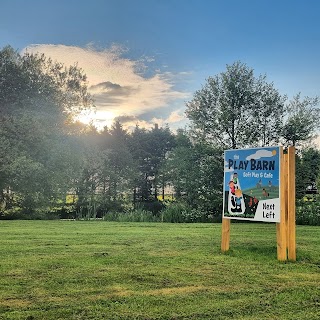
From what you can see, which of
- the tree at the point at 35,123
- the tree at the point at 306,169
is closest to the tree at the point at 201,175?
the tree at the point at 306,169

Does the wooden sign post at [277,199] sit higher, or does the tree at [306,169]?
the tree at [306,169]

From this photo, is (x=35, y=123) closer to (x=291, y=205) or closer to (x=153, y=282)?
(x=291, y=205)

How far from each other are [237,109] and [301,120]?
332 centimetres

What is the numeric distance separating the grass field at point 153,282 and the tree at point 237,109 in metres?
13.6

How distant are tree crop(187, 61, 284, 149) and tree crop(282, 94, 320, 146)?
0.56 meters

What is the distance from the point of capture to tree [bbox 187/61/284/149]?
20.8m

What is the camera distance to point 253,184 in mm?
6617

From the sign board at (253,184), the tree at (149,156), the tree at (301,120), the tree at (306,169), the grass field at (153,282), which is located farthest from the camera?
the tree at (149,156)

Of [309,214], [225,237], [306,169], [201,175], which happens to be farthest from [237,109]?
[225,237]

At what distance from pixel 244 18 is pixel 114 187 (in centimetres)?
1913

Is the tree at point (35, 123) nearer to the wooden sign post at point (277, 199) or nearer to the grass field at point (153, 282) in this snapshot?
the grass field at point (153, 282)

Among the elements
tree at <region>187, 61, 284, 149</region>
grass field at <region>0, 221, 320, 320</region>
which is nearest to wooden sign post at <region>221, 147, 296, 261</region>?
grass field at <region>0, 221, 320, 320</region>

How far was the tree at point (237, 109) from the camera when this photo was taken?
20.8 m

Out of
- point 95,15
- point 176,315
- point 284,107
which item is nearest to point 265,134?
point 284,107
